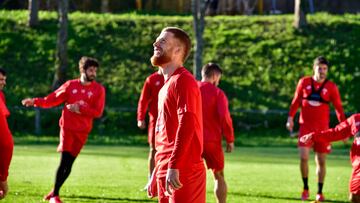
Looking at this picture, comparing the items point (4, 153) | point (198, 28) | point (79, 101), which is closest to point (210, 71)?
point (79, 101)

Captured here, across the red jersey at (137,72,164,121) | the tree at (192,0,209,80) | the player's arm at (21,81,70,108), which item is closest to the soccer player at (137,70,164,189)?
the red jersey at (137,72,164,121)

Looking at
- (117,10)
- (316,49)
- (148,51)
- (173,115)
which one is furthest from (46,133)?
(173,115)

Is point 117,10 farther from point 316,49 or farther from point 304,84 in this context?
point 304,84

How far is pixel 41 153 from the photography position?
2339 cm

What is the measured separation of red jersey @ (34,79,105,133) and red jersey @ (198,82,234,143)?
2.20 m

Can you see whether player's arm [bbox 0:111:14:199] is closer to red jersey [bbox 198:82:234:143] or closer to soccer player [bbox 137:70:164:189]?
red jersey [bbox 198:82:234:143]

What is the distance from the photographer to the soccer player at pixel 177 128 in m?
8.12

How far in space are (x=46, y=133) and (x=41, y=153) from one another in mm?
8143

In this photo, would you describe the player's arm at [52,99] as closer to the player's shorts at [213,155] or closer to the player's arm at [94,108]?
the player's arm at [94,108]

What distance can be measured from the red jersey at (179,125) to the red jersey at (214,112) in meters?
4.01

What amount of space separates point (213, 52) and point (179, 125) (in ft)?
95.2

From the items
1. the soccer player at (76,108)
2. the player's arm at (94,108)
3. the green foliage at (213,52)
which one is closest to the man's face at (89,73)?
the soccer player at (76,108)

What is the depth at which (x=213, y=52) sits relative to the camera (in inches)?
1458

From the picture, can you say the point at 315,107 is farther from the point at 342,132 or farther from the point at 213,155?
the point at 342,132
